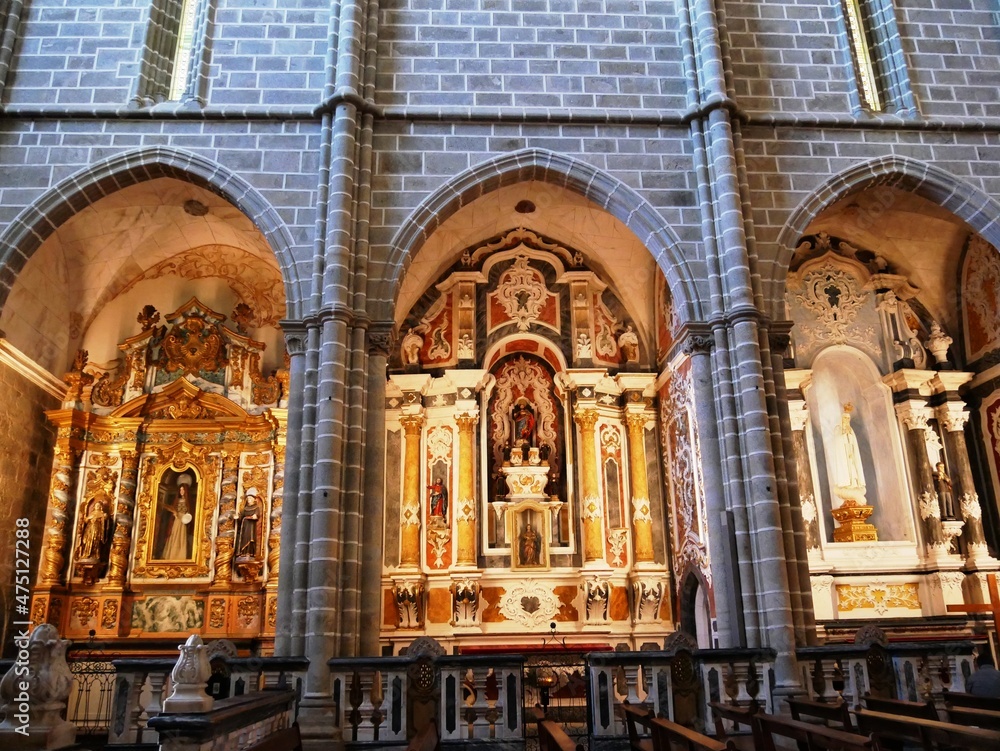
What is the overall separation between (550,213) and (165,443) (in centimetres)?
707

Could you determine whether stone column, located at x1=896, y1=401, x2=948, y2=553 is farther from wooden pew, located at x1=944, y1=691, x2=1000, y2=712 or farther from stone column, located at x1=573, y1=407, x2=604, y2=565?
wooden pew, located at x1=944, y1=691, x2=1000, y2=712

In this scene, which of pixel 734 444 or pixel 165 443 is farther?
pixel 165 443

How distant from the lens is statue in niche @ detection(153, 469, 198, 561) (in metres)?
13.1

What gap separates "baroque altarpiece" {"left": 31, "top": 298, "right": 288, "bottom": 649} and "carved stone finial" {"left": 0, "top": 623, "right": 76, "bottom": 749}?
601 cm

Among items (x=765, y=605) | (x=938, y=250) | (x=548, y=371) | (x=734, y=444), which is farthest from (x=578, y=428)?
(x=938, y=250)

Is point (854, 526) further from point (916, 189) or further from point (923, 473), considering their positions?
point (916, 189)

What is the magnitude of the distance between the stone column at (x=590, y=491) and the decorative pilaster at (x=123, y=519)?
6881 mm

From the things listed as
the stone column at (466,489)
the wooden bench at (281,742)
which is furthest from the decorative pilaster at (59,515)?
the wooden bench at (281,742)

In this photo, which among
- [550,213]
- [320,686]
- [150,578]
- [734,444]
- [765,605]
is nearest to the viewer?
[320,686]

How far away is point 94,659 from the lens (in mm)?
11695

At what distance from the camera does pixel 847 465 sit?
12930 mm

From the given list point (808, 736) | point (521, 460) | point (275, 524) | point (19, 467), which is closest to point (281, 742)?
point (808, 736)

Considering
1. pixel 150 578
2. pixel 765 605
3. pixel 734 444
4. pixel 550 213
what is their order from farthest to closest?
pixel 550 213
pixel 150 578
pixel 734 444
pixel 765 605

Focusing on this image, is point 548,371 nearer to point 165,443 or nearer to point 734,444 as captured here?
point 734,444
